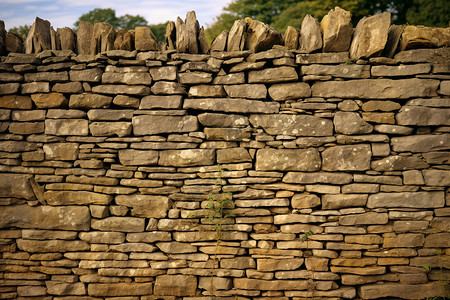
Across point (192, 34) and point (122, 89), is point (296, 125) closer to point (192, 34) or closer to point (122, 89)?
point (192, 34)

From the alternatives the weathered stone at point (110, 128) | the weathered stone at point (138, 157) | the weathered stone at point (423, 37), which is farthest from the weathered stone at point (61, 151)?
the weathered stone at point (423, 37)

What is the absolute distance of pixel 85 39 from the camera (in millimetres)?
3656

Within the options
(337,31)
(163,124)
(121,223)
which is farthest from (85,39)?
(337,31)

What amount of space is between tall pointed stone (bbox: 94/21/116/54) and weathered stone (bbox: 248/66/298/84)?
1.60m

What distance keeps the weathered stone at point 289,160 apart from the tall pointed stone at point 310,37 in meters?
1.07

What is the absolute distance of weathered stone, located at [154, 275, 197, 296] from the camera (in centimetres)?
350

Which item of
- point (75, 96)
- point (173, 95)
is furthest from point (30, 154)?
point (173, 95)

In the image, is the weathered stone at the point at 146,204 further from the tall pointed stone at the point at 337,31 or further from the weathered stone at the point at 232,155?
the tall pointed stone at the point at 337,31

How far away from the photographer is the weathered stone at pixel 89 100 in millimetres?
3523

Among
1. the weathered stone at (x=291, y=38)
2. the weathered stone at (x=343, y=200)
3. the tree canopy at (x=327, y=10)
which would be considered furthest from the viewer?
the tree canopy at (x=327, y=10)

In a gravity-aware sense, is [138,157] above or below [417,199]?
above

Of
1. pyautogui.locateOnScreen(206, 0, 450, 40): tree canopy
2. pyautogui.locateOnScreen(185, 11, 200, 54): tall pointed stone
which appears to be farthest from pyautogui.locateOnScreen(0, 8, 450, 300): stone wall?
pyautogui.locateOnScreen(206, 0, 450, 40): tree canopy

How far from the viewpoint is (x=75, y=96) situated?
3.53 meters

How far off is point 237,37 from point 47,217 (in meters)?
2.83
